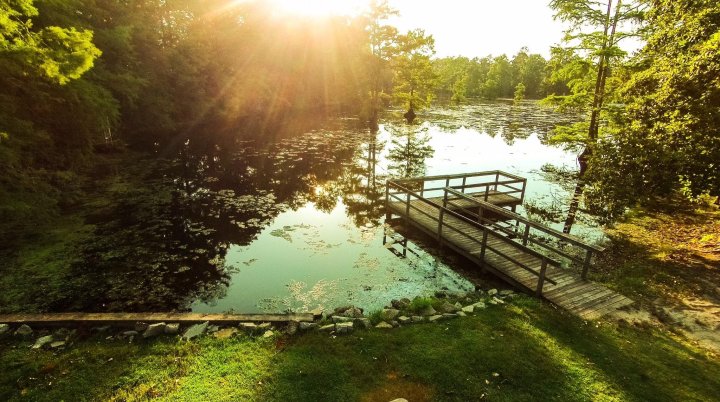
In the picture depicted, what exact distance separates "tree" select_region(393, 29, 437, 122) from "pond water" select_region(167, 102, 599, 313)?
13014 mm

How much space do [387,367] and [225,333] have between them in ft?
11.1

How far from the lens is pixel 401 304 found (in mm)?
8664

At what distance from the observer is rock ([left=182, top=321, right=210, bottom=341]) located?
6.93m

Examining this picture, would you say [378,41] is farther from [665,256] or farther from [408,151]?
[665,256]

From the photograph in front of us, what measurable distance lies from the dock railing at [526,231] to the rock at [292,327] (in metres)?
6.68

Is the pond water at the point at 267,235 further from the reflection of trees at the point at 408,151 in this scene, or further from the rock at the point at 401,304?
the rock at the point at 401,304

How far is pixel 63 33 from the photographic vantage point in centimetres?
973

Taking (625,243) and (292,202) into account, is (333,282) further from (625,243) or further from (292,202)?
(625,243)

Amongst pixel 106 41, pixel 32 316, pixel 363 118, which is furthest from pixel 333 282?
pixel 363 118

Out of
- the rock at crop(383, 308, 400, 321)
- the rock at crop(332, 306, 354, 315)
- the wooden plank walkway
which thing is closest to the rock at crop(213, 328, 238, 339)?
the wooden plank walkway

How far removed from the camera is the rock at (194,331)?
6.93m

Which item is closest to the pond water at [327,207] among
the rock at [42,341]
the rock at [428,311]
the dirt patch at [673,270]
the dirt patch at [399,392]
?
the rock at [428,311]

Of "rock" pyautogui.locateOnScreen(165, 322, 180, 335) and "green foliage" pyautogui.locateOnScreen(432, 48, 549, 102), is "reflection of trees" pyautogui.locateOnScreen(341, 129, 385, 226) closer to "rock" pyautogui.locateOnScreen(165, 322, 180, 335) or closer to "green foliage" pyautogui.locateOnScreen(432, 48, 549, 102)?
"rock" pyautogui.locateOnScreen(165, 322, 180, 335)

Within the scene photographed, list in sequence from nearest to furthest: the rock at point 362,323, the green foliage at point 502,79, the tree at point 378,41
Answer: the rock at point 362,323 < the tree at point 378,41 < the green foliage at point 502,79
